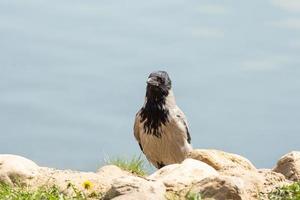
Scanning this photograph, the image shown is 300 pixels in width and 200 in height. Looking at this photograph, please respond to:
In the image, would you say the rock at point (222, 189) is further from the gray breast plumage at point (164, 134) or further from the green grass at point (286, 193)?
the gray breast plumage at point (164, 134)

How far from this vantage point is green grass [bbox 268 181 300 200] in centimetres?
855

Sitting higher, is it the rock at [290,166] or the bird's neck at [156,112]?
the bird's neck at [156,112]

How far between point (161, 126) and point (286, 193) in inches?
186

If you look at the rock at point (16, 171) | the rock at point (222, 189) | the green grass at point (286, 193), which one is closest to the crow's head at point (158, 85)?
the rock at point (16, 171)

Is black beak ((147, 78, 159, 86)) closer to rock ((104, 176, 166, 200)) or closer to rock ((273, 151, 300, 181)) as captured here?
rock ((273, 151, 300, 181))

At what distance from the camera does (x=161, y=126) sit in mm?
13172

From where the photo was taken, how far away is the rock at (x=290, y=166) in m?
11.0

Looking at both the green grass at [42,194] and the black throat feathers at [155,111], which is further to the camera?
the black throat feathers at [155,111]

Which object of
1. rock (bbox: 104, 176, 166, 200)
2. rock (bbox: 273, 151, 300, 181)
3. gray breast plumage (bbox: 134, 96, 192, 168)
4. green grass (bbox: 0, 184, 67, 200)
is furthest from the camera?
gray breast plumage (bbox: 134, 96, 192, 168)

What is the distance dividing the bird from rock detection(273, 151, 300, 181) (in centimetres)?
205

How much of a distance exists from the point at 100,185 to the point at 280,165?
9.74ft

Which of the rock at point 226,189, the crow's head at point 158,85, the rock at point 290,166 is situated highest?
the crow's head at point 158,85

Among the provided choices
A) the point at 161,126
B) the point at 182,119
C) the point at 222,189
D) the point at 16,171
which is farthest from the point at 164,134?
the point at 222,189

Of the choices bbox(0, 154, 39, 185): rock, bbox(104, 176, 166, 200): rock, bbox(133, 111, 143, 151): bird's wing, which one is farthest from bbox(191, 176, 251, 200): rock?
bbox(133, 111, 143, 151): bird's wing
